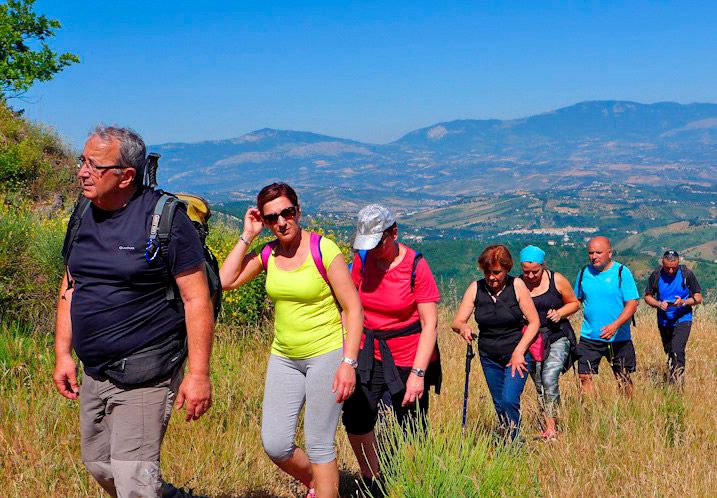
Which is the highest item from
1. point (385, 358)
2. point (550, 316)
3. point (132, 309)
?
point (132, 309)

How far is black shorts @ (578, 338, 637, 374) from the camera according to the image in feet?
20.0

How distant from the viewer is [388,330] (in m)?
3.79

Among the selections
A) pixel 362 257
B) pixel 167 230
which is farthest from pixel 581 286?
pixel 167 230

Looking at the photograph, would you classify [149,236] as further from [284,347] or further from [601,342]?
[601,342]

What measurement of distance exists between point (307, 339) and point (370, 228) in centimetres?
70

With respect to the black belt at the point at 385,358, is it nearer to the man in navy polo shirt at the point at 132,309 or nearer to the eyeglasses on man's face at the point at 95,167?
the man in navy polo shirt at the point at 132,309

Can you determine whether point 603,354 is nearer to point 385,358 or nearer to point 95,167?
point 385,358

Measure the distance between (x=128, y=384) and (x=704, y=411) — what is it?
4293 millimetres

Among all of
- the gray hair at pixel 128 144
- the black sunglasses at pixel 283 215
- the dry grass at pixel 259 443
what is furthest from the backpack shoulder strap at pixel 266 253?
the dry grass at pixel 259 443

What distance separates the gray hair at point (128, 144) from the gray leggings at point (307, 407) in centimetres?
122

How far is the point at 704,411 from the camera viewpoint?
16.5 feet

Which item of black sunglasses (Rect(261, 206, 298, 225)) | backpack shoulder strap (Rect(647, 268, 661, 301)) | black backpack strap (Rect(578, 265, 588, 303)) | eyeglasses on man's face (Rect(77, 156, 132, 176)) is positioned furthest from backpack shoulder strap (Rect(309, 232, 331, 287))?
backpack shoulder strap (Rect(647, 268, 661, 301))

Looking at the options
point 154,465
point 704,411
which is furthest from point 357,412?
point 704,411

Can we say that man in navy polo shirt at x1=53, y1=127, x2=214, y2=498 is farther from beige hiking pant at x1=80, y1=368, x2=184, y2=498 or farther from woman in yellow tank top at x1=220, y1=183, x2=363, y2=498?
woman in yellow tank top at x1=220, y1=183, x2=363, y2=498
